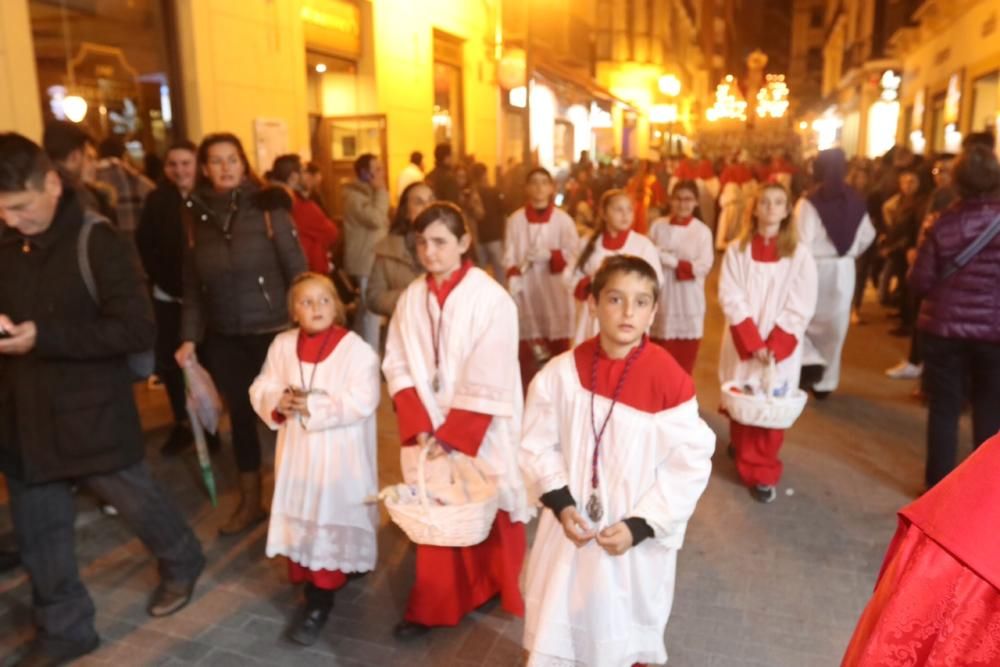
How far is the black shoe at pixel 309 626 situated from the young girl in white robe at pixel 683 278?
4053 mm

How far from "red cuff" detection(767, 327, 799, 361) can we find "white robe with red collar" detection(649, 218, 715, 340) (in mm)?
1834

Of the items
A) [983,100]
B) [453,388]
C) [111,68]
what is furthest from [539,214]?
[983,100]

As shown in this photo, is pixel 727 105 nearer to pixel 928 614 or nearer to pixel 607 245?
pixel 607 245

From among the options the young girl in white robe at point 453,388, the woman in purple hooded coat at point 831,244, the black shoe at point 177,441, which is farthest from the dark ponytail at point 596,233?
the black shoe at point 177,441

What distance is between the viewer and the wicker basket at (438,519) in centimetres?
315

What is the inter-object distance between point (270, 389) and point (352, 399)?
1.44 feet

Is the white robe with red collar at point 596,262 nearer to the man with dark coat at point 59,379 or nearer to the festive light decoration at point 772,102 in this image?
the man with dark coat at point 59,379

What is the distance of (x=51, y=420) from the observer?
10.9 feet

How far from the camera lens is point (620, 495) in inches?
108

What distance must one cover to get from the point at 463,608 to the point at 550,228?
163 inches

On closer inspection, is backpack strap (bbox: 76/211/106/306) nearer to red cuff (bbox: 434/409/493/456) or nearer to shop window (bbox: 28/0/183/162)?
red cuff (bbox: 434/409/493/456)

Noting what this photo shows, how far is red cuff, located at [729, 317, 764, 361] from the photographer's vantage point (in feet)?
16.4

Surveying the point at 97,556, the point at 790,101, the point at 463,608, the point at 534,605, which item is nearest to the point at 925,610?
the point at 534,605

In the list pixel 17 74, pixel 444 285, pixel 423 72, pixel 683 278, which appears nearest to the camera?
pixel 444 285
